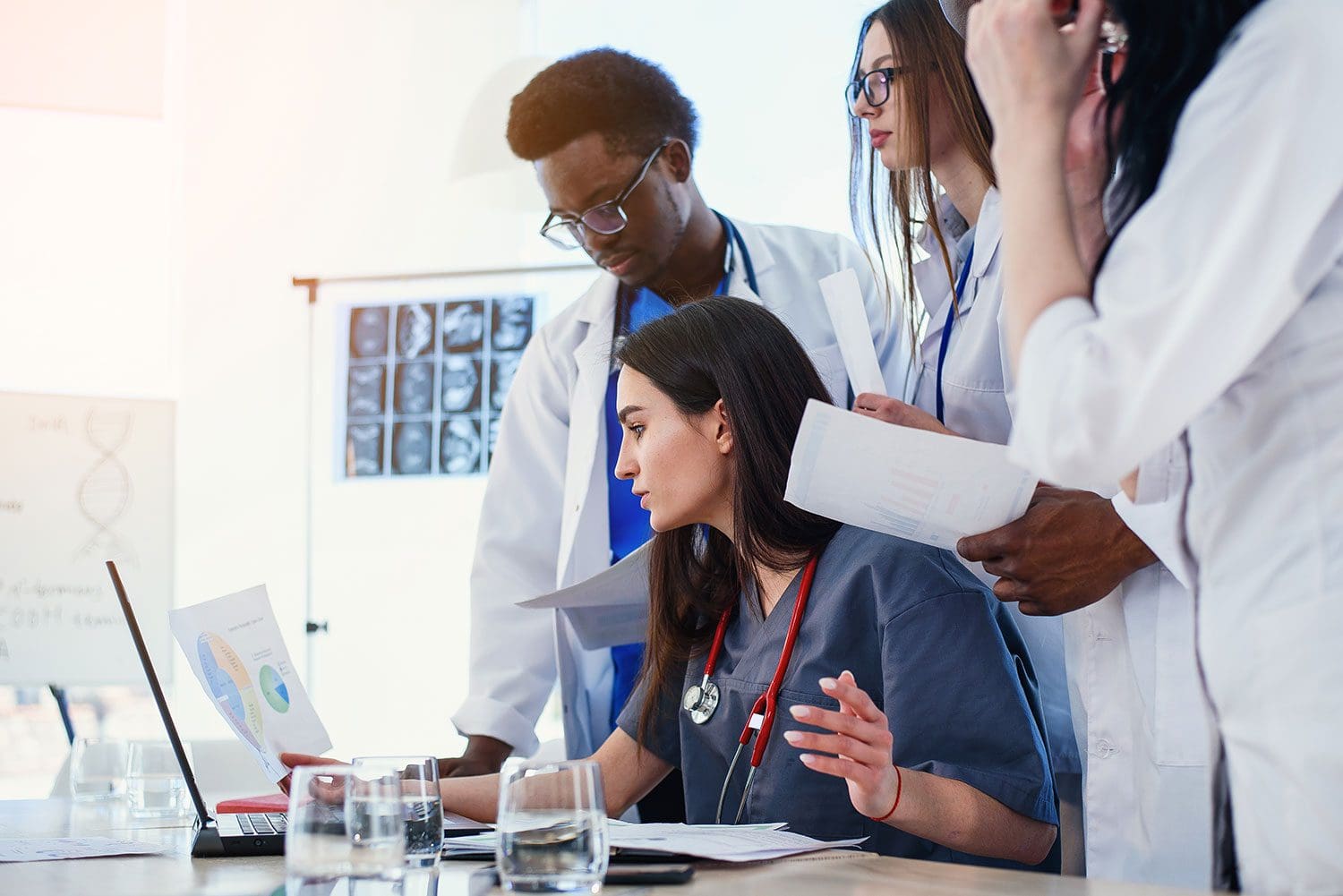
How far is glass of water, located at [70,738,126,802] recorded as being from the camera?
6.29ft

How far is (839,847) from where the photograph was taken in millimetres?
1179

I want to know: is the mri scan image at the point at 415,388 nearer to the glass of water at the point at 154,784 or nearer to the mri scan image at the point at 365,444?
the mri scan image at the point at 365,444

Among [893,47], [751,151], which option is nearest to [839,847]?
[893,47]

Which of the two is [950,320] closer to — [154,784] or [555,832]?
[555,832]

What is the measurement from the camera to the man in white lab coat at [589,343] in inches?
88.5

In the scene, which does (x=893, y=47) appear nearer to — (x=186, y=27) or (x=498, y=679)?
(x=498, y=679)

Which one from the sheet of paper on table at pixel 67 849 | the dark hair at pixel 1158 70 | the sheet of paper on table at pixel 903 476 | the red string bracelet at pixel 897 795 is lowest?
the sheet of paper on table at pixel 67 849

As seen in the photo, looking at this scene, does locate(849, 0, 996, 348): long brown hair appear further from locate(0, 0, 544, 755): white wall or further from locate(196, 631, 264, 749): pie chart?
locate(0, 0, 544, 755): white wall

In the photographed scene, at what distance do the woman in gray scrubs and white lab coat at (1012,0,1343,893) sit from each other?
0.34m

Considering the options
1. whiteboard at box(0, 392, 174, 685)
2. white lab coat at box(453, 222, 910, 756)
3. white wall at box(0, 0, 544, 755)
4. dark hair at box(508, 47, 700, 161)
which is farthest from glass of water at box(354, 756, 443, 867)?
white wall at box(0, 0, 544, 755)

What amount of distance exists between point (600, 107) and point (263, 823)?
1471 millimetres

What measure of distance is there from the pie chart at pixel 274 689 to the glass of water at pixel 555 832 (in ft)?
2.33

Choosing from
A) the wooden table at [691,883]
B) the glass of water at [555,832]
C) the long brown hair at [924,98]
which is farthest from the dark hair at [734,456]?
the glass of water at [555,832]

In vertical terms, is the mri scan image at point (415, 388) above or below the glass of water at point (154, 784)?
above
